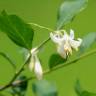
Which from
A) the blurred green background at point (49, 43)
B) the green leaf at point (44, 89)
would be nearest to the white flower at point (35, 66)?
the green leaf at point (44, 89)

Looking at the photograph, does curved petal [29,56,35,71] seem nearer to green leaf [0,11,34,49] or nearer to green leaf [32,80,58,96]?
green leaf [0,11,34,49]

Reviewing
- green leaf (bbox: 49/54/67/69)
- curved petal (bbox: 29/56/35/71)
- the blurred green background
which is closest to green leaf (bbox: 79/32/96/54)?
green leaf (bbox: 49/54/67/69)

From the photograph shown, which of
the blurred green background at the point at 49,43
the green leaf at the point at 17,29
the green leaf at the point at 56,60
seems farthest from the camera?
the blurred green background at the point at 49,43

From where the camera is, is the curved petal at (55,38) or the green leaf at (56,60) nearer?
the curved petal at (55,38)

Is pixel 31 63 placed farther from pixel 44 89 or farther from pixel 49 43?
pixel 49 43

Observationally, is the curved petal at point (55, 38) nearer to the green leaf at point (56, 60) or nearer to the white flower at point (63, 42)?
the white flower at point (63, 42)

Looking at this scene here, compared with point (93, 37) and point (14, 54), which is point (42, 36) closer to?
point (14, 54)
